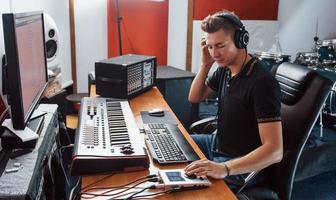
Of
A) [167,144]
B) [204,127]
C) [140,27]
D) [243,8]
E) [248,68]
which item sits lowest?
[204,127]

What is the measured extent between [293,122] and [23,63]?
3.51ft

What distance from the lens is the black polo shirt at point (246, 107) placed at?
53.9 inches

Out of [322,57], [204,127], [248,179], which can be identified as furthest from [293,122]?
[322,57]

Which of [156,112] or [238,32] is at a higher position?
[238,32]

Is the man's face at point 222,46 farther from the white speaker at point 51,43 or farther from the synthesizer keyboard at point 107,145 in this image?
the white speaker at point 51,43

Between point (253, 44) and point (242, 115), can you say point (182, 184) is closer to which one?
point (242, 115)

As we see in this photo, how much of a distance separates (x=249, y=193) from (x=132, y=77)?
1000 millimetres

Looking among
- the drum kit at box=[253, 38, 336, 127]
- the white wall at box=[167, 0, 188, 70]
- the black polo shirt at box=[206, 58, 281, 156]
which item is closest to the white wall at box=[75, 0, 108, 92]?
the white wall at box=[167, 0, 188, 70]

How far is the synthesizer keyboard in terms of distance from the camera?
3.74 ft

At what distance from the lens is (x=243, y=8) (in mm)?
3828

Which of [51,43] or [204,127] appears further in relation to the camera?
[51,43]

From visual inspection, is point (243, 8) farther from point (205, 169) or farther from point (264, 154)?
point (205, 169)

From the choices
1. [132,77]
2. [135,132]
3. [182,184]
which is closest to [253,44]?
[132,77]

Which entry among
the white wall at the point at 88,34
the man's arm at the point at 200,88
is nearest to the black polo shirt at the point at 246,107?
the man's arm at the point at 200,88
